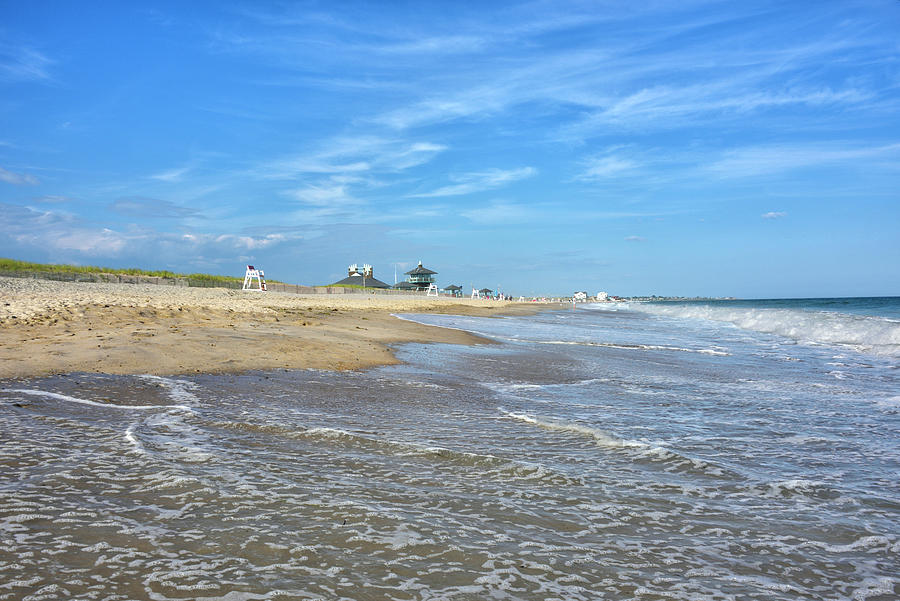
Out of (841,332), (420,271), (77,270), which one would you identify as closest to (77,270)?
(77,270)

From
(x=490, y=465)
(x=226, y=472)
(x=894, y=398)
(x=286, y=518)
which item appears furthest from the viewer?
(x=894, y=398)

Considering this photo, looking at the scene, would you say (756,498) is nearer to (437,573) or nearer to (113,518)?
(437,573)

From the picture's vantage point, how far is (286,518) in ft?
9.12

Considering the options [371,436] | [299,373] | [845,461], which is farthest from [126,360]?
[845,461]

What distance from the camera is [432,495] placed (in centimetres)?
327

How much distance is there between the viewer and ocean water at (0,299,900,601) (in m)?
2.29

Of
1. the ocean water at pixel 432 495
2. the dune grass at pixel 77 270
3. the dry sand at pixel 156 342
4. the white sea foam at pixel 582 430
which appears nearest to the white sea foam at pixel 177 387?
the ocean water at pixel 432 495

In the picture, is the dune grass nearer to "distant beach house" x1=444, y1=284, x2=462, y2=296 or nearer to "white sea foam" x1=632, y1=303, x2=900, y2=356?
"white sea foam" x1=632, y1=303, x2=900, y2=356

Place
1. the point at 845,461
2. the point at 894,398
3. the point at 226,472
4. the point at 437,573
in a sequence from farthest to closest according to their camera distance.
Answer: the point at 894,398 < the point at 845,461 < the point at 226,472 < the point at 437,573

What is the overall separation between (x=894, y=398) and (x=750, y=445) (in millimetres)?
4344

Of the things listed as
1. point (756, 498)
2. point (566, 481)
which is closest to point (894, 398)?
point (756, 498)

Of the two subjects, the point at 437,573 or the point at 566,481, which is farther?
the point at 566,481

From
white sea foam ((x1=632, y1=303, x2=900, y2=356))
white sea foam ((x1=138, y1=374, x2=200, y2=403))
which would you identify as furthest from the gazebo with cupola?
white sea foam ((x1=138, y1=374, x2=200, y2=403))

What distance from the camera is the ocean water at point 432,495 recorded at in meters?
2.29
